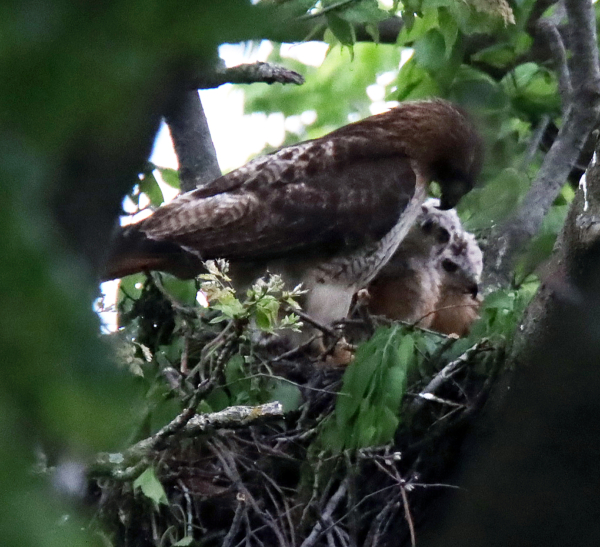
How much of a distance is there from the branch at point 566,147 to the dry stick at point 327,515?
1.45 metres

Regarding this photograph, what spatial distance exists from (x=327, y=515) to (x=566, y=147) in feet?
6.14

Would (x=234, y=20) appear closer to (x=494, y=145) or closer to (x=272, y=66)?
(x=272, y=66)

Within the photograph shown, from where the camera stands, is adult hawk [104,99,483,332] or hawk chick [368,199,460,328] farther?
hawk chick [368,199,460,328]

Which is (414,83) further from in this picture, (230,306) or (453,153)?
(230,306)

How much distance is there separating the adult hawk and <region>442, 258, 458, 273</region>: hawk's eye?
286 millimetres

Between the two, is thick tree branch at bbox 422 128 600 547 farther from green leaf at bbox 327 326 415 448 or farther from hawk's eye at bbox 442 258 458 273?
hawk's eye at bbox 442 258 458 273

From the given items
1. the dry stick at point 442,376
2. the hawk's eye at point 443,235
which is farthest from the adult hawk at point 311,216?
the dry stick at point 442,376

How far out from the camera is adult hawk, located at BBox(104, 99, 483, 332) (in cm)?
364

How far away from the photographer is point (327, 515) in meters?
2.87

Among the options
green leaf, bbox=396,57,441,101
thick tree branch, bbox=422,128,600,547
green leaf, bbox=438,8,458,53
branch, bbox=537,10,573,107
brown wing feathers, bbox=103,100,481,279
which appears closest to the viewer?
thick tree branch, bbox=422,128,600,547

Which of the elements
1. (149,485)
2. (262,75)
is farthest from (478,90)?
(149,485)

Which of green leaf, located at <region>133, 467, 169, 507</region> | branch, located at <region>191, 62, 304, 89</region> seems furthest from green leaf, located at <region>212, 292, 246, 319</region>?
branch, located at <region>191, 62, 304, 89</region>

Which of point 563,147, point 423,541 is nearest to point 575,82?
point 563,147

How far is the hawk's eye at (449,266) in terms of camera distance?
433 cm
